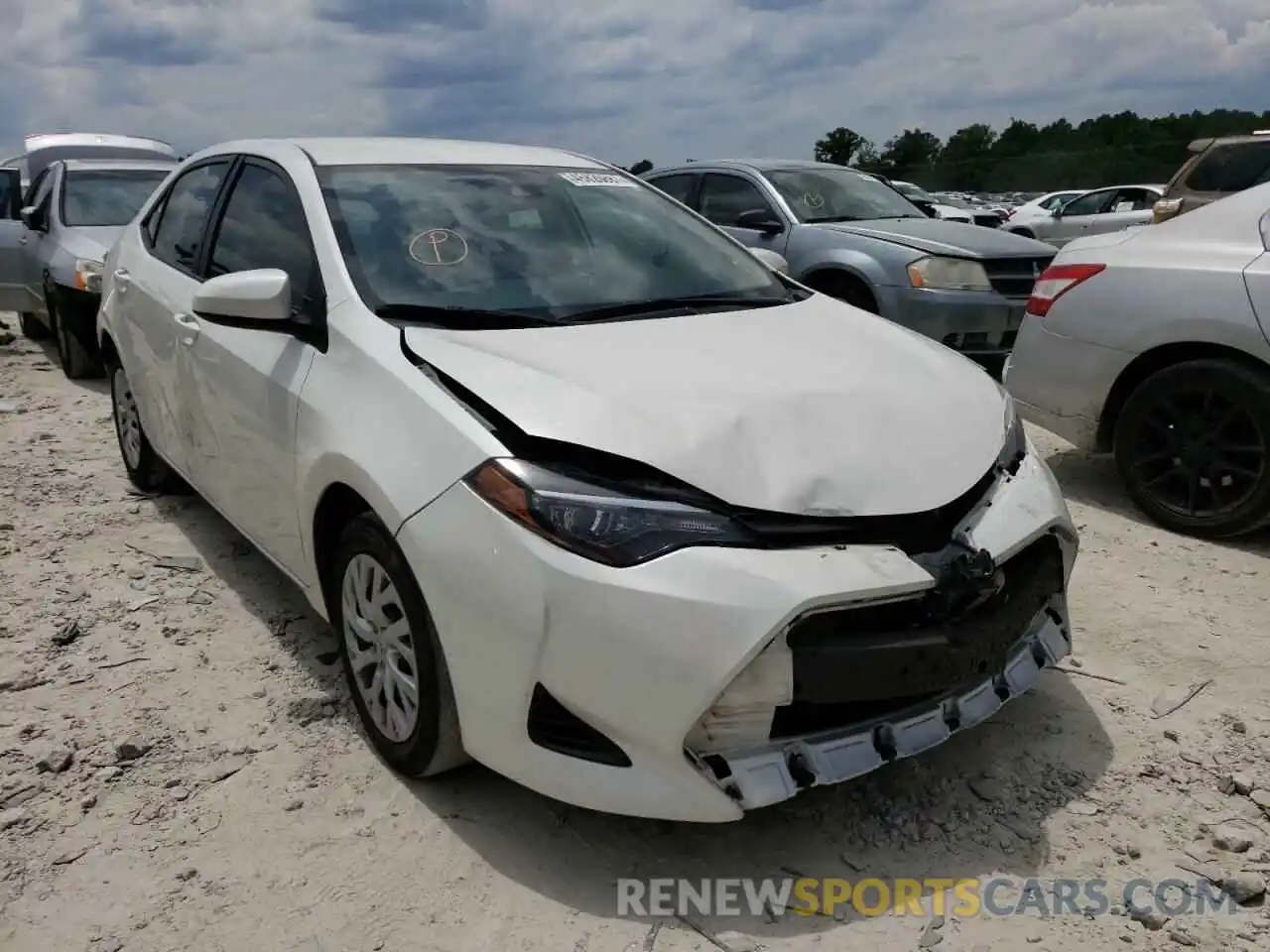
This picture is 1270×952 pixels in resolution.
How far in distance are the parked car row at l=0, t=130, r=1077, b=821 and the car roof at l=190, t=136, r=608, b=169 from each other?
28mm

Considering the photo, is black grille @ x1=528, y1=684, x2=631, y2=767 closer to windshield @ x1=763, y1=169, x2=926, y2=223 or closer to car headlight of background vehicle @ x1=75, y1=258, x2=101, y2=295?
windshield @ x1=763, y1=169, x2=926, y2=223

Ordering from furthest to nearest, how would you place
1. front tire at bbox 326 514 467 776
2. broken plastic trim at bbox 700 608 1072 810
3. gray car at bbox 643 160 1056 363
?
1. gray car at bbox 643 160 1056 363
2. front tire at bbox 326 514 467 776
3. broken plastic trim at bbox 700 608 1072 810

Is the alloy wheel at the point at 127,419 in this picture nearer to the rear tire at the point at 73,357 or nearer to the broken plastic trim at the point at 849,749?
the rear tire at the point at 73,357

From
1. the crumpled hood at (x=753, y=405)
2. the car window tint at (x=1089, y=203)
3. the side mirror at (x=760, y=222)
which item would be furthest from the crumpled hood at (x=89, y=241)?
the car window tint at (x=1089, y=203)

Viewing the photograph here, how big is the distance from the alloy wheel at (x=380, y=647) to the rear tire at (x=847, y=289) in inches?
198

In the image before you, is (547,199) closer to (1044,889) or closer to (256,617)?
(256,617)

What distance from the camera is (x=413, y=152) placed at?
3.77 m

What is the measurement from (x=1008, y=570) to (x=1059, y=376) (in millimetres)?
2613

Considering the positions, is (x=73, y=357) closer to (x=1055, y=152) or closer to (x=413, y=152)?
(x=413, y=152)

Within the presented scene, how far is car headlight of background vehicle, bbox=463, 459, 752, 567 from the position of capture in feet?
7.48

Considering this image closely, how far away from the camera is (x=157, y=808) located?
9.28 ft

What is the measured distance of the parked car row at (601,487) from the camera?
2.29 metres

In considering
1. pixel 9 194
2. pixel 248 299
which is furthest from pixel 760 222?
pixel 9 194

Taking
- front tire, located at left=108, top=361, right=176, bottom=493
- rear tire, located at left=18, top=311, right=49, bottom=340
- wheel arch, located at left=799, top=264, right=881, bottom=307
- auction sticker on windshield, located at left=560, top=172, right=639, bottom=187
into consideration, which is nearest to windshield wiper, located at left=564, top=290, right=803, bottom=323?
auction sticker on windshield, located at left=560, top=172, right=639, bottom=187
